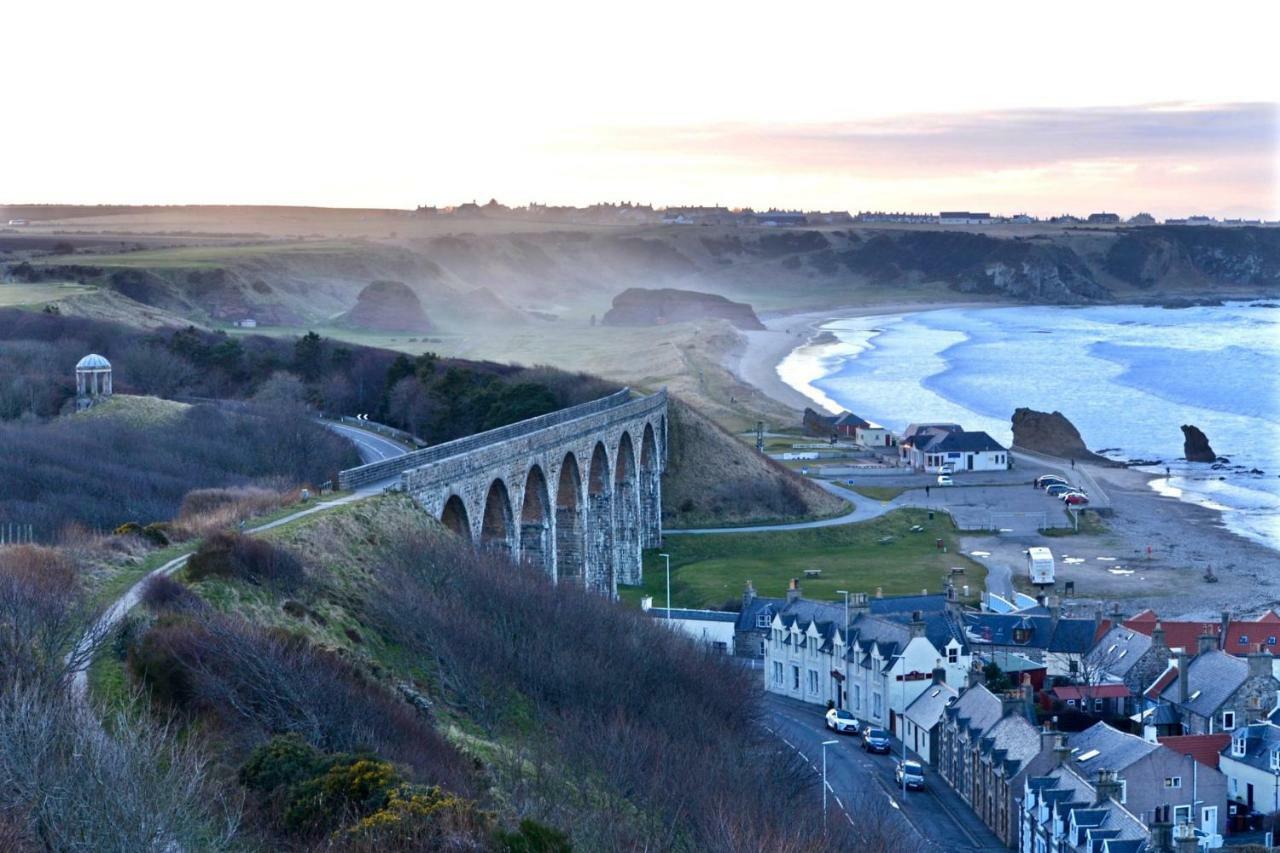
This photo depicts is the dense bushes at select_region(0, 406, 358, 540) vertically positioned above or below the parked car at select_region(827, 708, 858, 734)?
above

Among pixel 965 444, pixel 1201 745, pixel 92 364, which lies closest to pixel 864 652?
pixel 1201 745

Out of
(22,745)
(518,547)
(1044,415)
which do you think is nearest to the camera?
(22,745)

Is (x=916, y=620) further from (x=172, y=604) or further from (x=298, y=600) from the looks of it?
(x=172, y=604)

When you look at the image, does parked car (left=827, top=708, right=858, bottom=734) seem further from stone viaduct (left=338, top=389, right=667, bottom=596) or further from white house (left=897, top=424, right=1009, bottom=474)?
white house (left=897, top=424, right=1009, bottom=474)

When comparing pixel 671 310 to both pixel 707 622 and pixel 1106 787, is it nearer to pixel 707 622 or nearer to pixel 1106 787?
pixel 707 622

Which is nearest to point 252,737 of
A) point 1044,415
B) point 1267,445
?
point 1044,415

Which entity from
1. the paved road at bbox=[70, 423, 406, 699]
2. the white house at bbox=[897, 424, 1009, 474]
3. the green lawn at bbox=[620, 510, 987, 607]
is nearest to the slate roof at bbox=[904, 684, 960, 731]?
the green lawn at bbox=[620, 510, 987, 607]

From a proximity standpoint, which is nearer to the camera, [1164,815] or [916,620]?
[1164,815]
